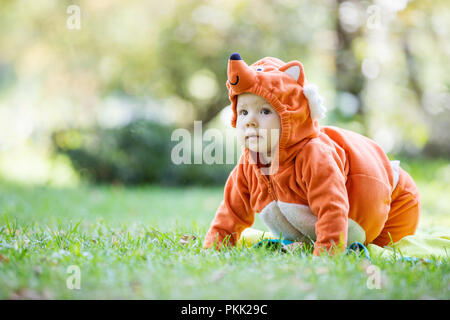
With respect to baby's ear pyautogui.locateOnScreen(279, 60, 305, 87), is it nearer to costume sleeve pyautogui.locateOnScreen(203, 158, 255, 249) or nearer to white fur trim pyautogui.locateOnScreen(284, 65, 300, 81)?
white fur trim pyautogui.locateOnScreen(284, 65, 300, 81)

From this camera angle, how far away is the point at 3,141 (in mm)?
13047

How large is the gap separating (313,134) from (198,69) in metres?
10.2

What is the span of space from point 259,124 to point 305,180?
1.48 ft

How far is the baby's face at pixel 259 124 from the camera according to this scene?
2889mm

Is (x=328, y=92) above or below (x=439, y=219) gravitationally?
above

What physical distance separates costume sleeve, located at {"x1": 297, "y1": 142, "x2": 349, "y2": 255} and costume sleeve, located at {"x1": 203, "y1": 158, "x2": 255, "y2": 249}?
51cm

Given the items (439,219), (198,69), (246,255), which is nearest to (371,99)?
(198,69)

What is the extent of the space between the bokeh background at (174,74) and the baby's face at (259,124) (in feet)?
16.9

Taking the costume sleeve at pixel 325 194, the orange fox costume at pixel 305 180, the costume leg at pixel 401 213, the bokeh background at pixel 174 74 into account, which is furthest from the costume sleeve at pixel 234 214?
the bokeh background at pixel 174 74

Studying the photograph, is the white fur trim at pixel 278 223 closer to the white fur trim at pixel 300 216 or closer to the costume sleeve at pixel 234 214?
the white fur trim at pixel 300 216

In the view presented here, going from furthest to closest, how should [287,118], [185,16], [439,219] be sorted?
1. [185,16]
2. [439,219]
3. [287,118]

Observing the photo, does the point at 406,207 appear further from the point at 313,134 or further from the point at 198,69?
the point at 198,69

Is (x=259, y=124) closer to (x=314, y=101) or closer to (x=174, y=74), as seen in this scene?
(x=314, y=101)

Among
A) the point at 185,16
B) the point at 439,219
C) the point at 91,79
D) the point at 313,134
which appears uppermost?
the point at 185,16
